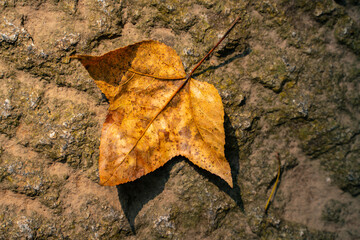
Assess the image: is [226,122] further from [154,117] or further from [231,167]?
[154,117]

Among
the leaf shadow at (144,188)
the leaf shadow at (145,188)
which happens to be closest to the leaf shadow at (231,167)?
the leaf shadow at (144,188)

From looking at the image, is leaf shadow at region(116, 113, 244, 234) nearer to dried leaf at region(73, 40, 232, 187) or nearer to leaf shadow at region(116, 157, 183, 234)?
leaf shadow at region(116, 157, 183, 234)

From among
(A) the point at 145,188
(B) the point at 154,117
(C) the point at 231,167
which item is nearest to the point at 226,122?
(C) the point at 231,167

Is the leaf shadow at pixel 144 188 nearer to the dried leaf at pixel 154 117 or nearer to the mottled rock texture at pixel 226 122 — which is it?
the mottled rock texture at pixel 226 122

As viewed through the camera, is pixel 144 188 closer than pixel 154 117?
No

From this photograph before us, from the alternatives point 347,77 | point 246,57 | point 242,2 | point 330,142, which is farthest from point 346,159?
point 242,2

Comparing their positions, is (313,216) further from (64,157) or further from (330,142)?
(64,157)

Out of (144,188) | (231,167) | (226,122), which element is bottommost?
(144,188)
